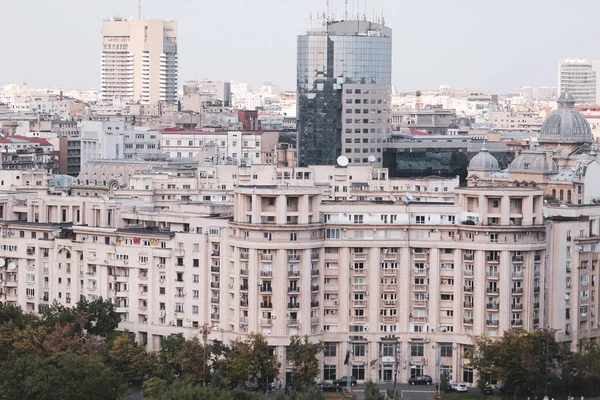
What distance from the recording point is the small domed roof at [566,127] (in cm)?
16088

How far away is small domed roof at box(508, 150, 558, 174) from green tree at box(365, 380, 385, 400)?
190 ft

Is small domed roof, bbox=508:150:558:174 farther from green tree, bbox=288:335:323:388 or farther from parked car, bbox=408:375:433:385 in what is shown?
green tree, bbox=288:335:323:388

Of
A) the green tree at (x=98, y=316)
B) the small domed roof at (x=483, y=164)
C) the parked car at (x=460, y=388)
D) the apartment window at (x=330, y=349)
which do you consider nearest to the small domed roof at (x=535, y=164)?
the small domed roof at (x=483, y=164)

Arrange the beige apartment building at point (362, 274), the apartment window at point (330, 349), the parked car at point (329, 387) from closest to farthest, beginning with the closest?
the parked car at point (329, 387) → the beige apartment building at point (362, 274) → the apartment window at point (330, 349)

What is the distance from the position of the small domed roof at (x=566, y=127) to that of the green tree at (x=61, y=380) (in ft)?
242

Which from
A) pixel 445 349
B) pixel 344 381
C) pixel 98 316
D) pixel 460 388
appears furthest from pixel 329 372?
pixel 98 316

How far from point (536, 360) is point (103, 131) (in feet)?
327

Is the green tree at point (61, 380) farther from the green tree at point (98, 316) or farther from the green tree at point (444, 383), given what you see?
the green tree at point (444, 383)

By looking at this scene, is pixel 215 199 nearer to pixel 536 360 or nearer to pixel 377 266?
pixel 377 266

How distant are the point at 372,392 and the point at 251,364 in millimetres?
8586

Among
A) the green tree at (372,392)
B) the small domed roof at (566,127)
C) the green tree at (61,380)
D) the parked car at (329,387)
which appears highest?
the small domed roof at (566,127)

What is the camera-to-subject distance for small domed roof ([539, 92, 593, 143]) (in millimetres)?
160875

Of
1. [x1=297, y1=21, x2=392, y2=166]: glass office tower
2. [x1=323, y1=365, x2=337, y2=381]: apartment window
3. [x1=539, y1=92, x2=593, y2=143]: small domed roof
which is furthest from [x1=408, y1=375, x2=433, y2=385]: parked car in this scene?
[x1=297, y1=21, x2=392, y2=166]: glass office tower

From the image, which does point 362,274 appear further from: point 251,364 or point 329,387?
point 251,364
